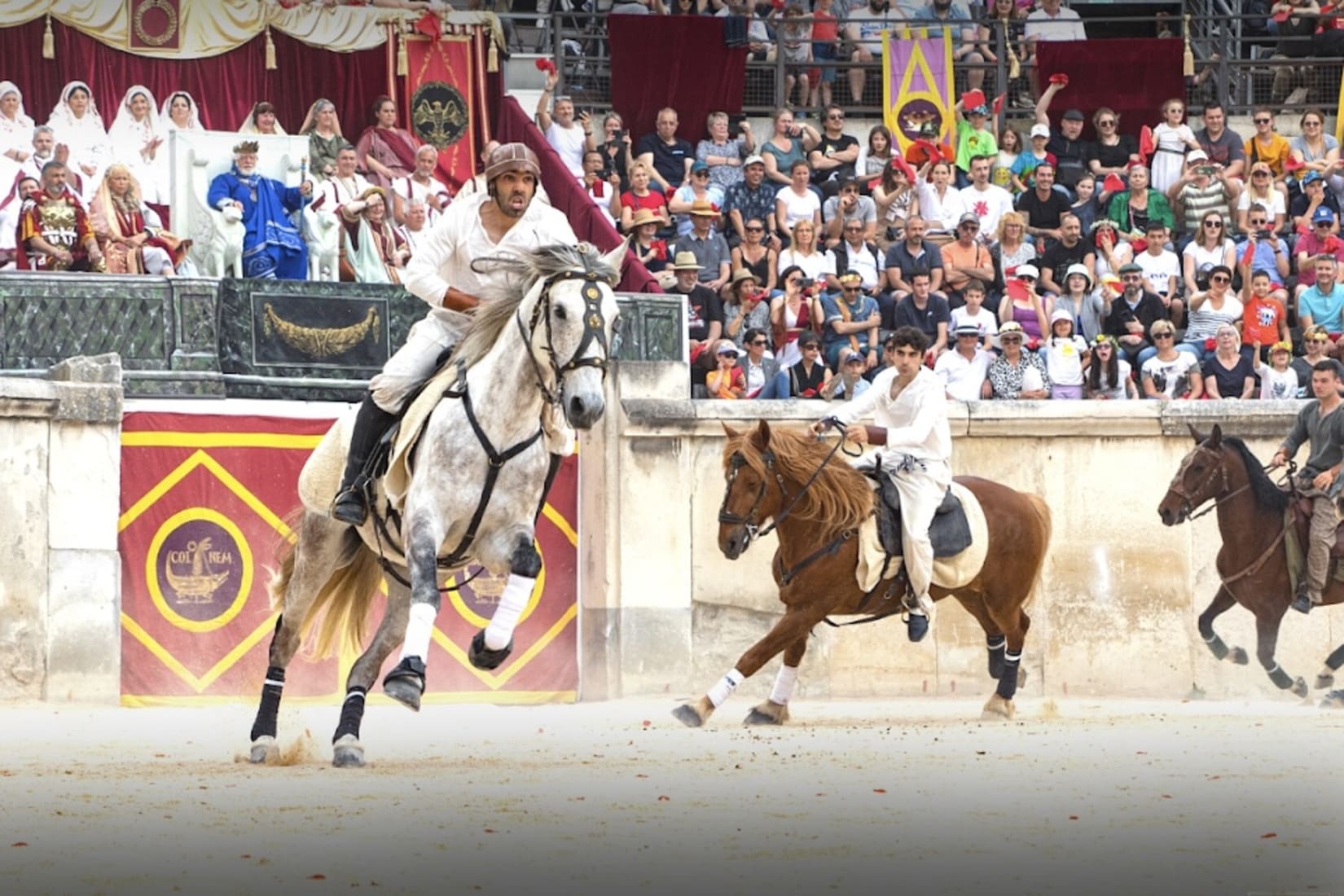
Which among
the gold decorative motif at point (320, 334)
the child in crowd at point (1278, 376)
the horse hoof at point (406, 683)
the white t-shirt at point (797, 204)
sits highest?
the white t-shirt at point (797, 204)

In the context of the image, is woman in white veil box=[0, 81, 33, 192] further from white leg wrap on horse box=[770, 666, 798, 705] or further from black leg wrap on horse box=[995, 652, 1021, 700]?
black leg wrap on horse box=[995, 652, 1021, 700]

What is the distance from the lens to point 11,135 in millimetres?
19781

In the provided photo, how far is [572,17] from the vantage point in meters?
24.2

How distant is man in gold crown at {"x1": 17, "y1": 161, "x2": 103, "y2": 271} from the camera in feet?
59.5

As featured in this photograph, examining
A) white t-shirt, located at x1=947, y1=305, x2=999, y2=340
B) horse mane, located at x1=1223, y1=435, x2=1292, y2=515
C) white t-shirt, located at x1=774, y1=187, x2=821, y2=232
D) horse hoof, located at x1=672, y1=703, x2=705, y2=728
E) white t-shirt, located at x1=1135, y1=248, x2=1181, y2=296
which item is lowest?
horse hoof, located at x1=672, y1=703, x2=705, y2=728

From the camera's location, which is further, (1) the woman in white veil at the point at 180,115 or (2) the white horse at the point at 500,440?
(1) the woman in white veil at the point at 180,115

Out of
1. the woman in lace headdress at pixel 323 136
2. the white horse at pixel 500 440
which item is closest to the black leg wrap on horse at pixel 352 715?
the white horse at pixel 500 440

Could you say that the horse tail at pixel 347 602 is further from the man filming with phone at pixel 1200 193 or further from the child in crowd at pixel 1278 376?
the man filming with phone at pixel 1200 193

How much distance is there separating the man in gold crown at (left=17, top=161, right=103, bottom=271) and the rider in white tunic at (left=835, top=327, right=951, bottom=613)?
6.64m

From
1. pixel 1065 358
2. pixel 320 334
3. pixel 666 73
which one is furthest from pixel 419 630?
pixel 666 73

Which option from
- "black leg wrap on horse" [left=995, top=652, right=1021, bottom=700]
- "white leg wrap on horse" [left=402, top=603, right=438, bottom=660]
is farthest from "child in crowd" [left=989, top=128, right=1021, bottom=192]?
"white leg wrap on horse" [left=402, top=603, right=438, bottom=660]

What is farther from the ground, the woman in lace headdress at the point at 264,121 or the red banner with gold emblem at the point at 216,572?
the woman in lace headdress at the point at 264,121

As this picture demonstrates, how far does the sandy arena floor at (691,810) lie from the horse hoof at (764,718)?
0.91 ft

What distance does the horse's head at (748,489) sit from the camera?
575 inches
